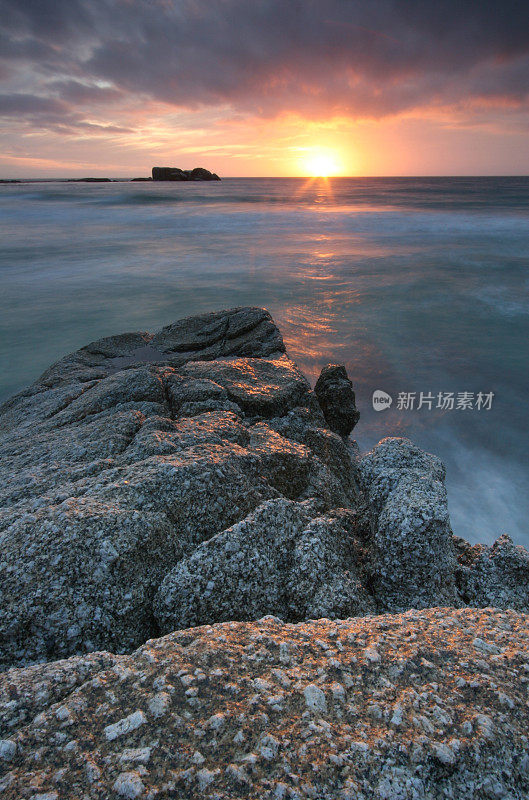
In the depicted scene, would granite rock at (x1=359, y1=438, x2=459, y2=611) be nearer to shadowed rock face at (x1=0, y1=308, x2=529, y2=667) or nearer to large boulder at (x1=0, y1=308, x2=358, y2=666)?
shadowed rock face at (x1=0, y1=308, x2=529, y2=667)

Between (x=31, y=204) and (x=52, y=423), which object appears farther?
(x=31, y=204)

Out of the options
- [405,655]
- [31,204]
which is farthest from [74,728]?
[31,204]

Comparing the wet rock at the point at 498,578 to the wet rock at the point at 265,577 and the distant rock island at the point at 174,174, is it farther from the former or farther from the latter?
the distant rock island at the point at 174,174

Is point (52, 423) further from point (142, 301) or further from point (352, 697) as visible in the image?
point (142, 301)

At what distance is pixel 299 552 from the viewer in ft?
9.02

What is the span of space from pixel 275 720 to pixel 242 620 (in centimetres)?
83

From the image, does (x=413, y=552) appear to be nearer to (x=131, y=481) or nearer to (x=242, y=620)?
(x=242, y=620)

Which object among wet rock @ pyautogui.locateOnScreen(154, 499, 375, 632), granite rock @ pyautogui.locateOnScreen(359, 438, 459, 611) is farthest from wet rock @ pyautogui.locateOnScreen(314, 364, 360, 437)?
wet rock @ pyautogui.locateOnScreen(154, 499, 375, 632)

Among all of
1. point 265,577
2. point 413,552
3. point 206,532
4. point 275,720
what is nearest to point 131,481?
point 206,532

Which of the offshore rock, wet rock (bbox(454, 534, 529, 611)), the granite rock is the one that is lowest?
wet rock (bbox(454, 534, 529, 611))

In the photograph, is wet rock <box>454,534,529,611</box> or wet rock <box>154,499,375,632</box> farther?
wet rock <box>454,534,529,611</box>

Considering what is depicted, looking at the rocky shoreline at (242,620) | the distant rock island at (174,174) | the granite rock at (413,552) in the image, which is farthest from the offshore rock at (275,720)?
the distant rock island at (174,174)

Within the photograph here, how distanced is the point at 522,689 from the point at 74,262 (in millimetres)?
23178

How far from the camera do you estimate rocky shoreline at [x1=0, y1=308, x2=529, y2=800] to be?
151cm
